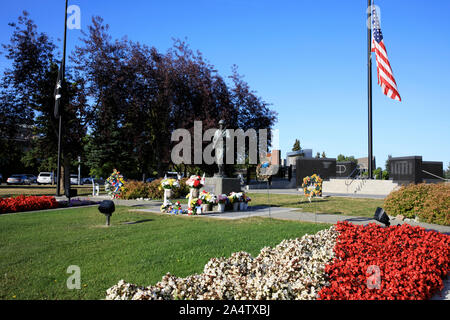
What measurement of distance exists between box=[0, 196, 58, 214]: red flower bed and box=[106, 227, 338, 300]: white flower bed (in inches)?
434

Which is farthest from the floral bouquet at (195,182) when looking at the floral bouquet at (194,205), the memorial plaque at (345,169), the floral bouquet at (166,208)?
the memorial plaque at (345,169)

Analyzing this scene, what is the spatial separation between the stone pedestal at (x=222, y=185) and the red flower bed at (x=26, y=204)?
21.8ft

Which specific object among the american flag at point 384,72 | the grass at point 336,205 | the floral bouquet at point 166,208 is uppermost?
the american flag at point 384,72

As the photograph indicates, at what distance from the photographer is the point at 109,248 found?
6.27 meters

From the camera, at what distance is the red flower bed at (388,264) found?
3689mm

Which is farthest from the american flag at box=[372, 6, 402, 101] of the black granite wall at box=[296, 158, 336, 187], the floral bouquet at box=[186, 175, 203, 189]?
the black granite wall at box=[296, 158, 336, 187]

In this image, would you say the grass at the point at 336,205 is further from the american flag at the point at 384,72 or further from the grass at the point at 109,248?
the american flag at the point at 384,72

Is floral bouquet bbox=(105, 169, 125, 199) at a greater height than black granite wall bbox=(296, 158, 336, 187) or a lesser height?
lesser

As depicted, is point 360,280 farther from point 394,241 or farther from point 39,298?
point 39,298

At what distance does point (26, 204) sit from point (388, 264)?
13.2 metres

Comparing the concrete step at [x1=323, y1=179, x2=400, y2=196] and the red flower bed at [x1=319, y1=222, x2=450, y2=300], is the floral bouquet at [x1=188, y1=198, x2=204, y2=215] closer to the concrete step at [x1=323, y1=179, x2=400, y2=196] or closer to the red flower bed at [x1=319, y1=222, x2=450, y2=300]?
the red flower bed at [x1=319, y1=222, x2=450, y2=300]

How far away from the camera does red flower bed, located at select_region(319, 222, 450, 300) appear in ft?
12.1

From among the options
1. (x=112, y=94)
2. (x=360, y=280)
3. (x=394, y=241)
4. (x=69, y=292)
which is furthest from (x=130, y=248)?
(x=112, y=94)
